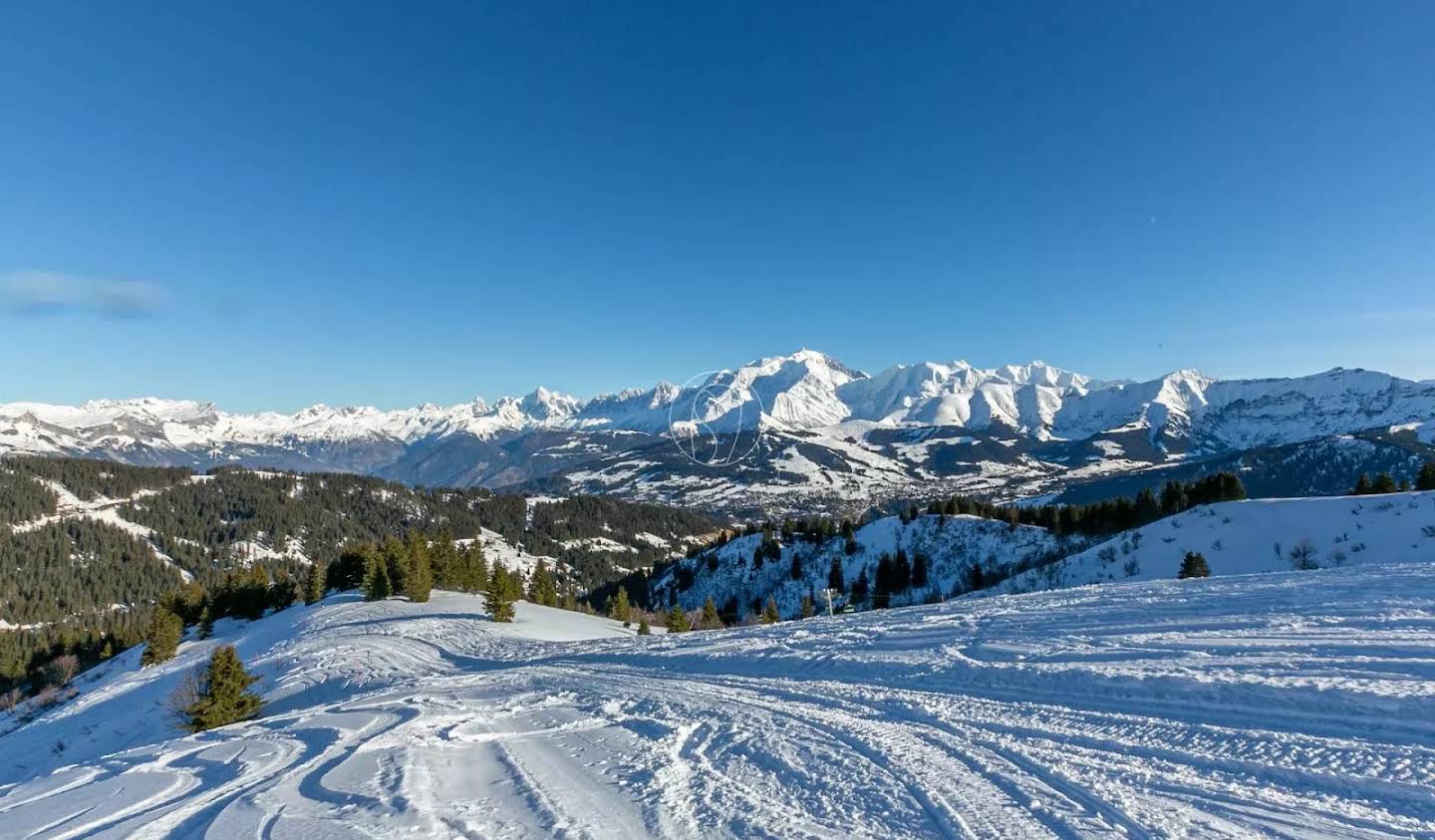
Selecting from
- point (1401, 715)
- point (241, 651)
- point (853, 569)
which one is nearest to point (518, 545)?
point (853, 569)

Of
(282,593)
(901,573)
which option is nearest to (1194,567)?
(901,573)

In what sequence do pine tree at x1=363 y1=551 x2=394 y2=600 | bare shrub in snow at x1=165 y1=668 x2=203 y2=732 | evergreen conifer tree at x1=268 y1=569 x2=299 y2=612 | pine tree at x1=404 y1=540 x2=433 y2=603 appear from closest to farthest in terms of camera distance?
bare shrub in snow at x1=165 y1=668 x2=203 y2=732
pine tree at x1=404 y1=540 x2=433 y2=603
pine tree at x1=363 y1=551 x2=394 y2=600
evergreen conifer tree at x1=268 y1=569 x2=299 y2=612

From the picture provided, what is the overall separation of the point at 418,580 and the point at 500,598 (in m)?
14.1

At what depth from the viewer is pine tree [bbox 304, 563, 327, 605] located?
63.0 metres

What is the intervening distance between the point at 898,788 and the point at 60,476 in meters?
279

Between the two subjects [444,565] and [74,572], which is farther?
[74,572]

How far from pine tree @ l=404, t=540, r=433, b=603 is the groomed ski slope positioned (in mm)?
38802

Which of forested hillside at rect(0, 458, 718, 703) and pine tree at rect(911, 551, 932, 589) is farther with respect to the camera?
forested hillside at rect(0, 458, 718, 703)

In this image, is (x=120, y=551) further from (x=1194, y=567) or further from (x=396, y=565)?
A: (x=1194, y=567)

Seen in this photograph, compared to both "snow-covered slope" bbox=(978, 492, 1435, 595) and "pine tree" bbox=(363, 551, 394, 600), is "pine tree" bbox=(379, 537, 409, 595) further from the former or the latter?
"snow-covered slope" bbox=(978, 492, 1435, 595)

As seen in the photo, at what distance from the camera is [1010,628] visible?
15469 mm

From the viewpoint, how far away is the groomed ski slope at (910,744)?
608 centimetres

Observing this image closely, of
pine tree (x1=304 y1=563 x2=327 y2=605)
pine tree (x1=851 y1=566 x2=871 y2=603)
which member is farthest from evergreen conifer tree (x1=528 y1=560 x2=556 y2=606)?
pine tree (x1=851 y1=566 x2=871 y2=603)

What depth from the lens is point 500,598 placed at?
139ft
